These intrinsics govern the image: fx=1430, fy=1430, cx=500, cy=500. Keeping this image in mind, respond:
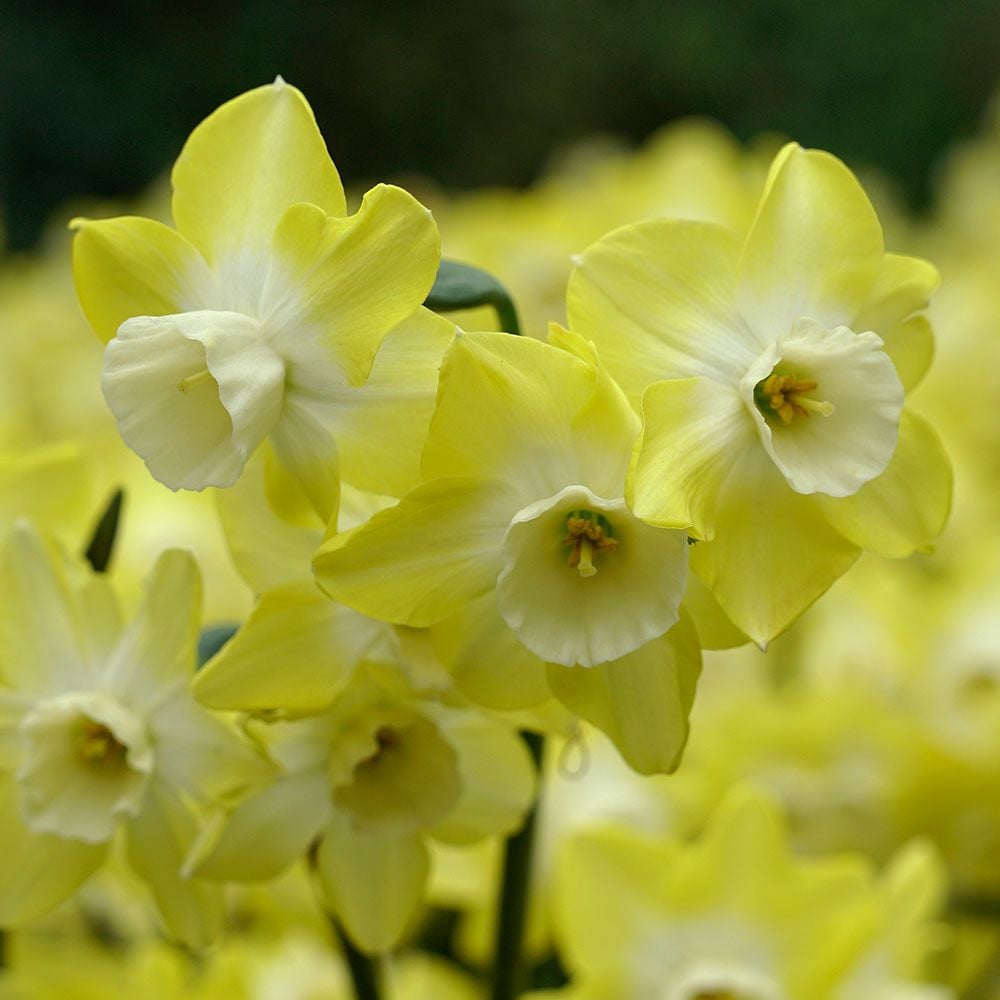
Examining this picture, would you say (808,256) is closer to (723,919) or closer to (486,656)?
(486,656)

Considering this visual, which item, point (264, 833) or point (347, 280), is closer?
point (347, 280)

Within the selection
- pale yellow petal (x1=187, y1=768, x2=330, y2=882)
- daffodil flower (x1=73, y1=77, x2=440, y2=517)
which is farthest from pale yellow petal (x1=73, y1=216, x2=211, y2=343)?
pale yellow petal (x1=187, y1=768, x2=330, y2=882)

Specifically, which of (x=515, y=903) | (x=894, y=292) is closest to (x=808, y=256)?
(x=894, y=292)

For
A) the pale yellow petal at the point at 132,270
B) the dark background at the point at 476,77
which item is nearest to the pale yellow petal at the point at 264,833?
the pale yellow petal at the point at 132,270

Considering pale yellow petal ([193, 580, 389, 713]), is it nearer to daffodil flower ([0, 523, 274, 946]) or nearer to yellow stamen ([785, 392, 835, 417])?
daffodil flower ([0, 523, 274, 946])

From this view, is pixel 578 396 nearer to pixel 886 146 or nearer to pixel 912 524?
pixel 912 524

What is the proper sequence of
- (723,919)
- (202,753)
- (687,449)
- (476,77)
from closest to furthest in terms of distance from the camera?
(687,449) → (202,753) → (723,919) → (476,77)
